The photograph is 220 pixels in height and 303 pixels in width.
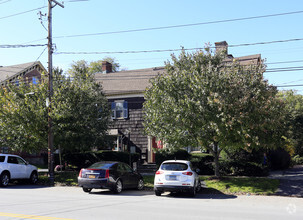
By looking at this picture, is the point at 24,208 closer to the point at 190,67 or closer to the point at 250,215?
the point at 250,215

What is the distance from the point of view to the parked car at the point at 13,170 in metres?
17.6

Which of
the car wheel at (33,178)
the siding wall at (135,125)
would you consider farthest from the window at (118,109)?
the car wheel at (33,178)

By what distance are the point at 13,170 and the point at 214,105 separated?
11.5 meters

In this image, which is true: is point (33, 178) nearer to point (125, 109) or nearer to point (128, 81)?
point (125, 109)

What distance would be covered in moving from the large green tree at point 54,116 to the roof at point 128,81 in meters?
6.94

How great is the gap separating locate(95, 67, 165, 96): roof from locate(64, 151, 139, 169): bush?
249 inches

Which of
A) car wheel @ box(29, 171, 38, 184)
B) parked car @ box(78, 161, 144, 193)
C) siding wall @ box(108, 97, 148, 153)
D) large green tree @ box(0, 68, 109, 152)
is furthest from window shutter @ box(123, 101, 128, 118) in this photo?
parked car @ box(78, 161, 144, 193)

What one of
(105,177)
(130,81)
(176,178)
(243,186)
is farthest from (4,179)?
(130,81)

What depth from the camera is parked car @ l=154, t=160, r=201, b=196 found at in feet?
44.8

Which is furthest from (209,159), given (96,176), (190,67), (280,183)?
(96,176)

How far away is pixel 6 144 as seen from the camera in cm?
2159

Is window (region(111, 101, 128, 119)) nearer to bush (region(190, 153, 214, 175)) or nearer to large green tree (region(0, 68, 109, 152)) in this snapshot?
large green tree (region(0, 68, 109, 152))

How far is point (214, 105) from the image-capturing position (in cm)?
1588

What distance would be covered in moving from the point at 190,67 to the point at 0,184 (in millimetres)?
11881
